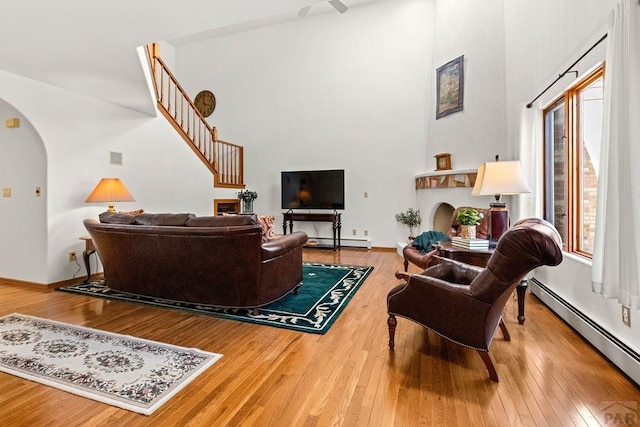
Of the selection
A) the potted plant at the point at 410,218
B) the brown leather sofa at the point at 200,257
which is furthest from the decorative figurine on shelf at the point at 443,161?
the brown leather sofa at the point at 200,257

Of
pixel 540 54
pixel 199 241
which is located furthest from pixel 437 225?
pixel 199 241

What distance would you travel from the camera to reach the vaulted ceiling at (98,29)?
2426mm

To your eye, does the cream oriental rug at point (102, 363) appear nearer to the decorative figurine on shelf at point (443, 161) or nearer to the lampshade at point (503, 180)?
the lampshade at point (503, 180)

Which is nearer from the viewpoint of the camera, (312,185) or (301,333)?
(301,333)

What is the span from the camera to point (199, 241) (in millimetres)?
2717

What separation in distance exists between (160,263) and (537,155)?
13.8 feet

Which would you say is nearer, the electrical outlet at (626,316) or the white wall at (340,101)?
the electrical outlet at (626,316)

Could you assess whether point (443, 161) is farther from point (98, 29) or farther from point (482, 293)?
point (98, 29)

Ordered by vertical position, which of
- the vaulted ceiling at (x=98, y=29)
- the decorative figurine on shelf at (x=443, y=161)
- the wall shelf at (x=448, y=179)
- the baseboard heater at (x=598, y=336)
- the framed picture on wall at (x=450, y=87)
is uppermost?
the framed picture on wall at (x=450, y=87)

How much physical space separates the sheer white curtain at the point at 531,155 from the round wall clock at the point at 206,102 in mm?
6777

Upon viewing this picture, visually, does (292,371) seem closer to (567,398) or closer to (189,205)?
(567,398)

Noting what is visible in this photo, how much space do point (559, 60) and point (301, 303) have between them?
339cm

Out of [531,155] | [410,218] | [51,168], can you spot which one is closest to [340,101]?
[410,218]

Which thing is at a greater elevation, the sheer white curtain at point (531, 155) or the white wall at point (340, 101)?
the white wall at point (340, 101)
